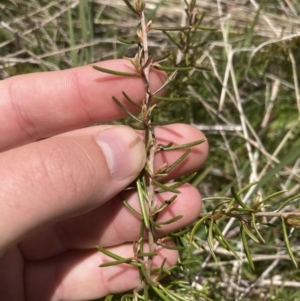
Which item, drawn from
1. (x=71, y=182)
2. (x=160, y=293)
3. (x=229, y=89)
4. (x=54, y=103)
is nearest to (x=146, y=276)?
(x=160, y=293)

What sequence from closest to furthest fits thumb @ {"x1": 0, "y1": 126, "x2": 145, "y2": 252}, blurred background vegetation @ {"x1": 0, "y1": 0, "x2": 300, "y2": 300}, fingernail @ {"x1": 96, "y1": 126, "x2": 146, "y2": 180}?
thumb @ {"x1": 0, "y1": 126, "x2": 145, "y2": 252} → fingernail @ {"x1": 96, "y1": 126, "x2": 146, "y2": 180} → blurred background vegetation @ {"x1": 0, "y1": 0, "x2": 300, "y2": 300}

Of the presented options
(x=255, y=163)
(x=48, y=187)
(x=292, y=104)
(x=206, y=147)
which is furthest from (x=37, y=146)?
(x=292, y=104)

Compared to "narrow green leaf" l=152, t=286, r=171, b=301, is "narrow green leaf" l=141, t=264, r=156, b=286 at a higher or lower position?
higher

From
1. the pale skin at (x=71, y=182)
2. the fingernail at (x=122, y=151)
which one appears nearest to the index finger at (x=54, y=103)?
the pale skin at (x=71, y=182)

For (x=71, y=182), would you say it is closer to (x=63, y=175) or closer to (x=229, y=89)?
(x=63, y=175)

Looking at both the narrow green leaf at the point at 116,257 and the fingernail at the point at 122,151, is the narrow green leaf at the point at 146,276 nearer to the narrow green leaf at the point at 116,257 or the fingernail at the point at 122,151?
the narrow green leaf at the point at 116,257

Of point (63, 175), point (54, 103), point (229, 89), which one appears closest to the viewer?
point (63, 175)

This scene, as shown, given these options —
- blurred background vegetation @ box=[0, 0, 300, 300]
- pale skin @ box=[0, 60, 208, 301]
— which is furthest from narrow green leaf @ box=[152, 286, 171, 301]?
blurred background vegetation @ box=[0, 0, 300, 300]

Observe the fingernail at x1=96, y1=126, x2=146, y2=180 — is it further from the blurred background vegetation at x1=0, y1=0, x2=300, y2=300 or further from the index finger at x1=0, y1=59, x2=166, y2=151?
the blurred background vegetation at x1=0, y1=0, x2=300, y2=300
